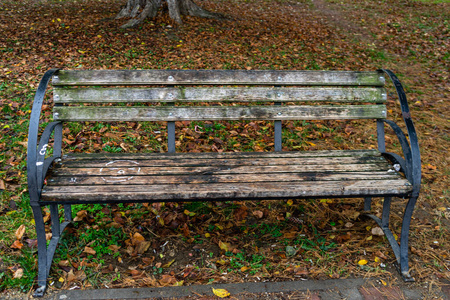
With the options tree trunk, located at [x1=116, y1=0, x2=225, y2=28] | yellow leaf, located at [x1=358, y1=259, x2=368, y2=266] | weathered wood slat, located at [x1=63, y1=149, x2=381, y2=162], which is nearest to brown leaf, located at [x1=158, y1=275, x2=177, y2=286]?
weathered wood slat, located at [x1=63, y1=149, x2=381, y2=162]

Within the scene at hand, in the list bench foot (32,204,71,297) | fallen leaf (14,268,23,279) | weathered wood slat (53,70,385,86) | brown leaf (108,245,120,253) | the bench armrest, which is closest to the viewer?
the bench armrest

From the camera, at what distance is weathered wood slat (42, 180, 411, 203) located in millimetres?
2225

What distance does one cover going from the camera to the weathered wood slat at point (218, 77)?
2.82 meters

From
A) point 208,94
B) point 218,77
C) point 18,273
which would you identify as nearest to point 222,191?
point 208,94

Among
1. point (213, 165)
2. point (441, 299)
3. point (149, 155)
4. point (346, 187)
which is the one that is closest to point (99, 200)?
point (149, 155)

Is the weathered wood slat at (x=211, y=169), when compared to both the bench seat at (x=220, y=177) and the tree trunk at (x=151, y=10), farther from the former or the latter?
the tree trunk at (x=151, y=10)

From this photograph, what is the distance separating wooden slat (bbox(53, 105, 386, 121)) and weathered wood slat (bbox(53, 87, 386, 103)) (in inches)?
3.0

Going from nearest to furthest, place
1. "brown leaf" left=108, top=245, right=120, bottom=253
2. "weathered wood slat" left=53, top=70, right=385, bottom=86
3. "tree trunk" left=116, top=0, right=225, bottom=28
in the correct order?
1. "brown leaf" left=108, top=245, right=120, bottom=253
2. "weathered wood slat" left=53, top=70, right=385, bottom=86
3. "tree trunk" left=116, top=0, right=225, bottom=28

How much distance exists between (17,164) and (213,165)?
2.07 meters

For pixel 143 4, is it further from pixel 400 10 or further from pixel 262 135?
pixel 400 10

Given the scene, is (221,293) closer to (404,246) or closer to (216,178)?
(216,178)

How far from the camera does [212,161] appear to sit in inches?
107

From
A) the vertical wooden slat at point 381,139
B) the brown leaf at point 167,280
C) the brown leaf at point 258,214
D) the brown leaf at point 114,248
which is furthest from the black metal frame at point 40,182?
the vertical wooden slat at point 381,139

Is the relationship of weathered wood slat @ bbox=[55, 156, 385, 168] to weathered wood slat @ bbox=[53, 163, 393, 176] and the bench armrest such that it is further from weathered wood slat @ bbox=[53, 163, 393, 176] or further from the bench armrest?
the bench armrest
